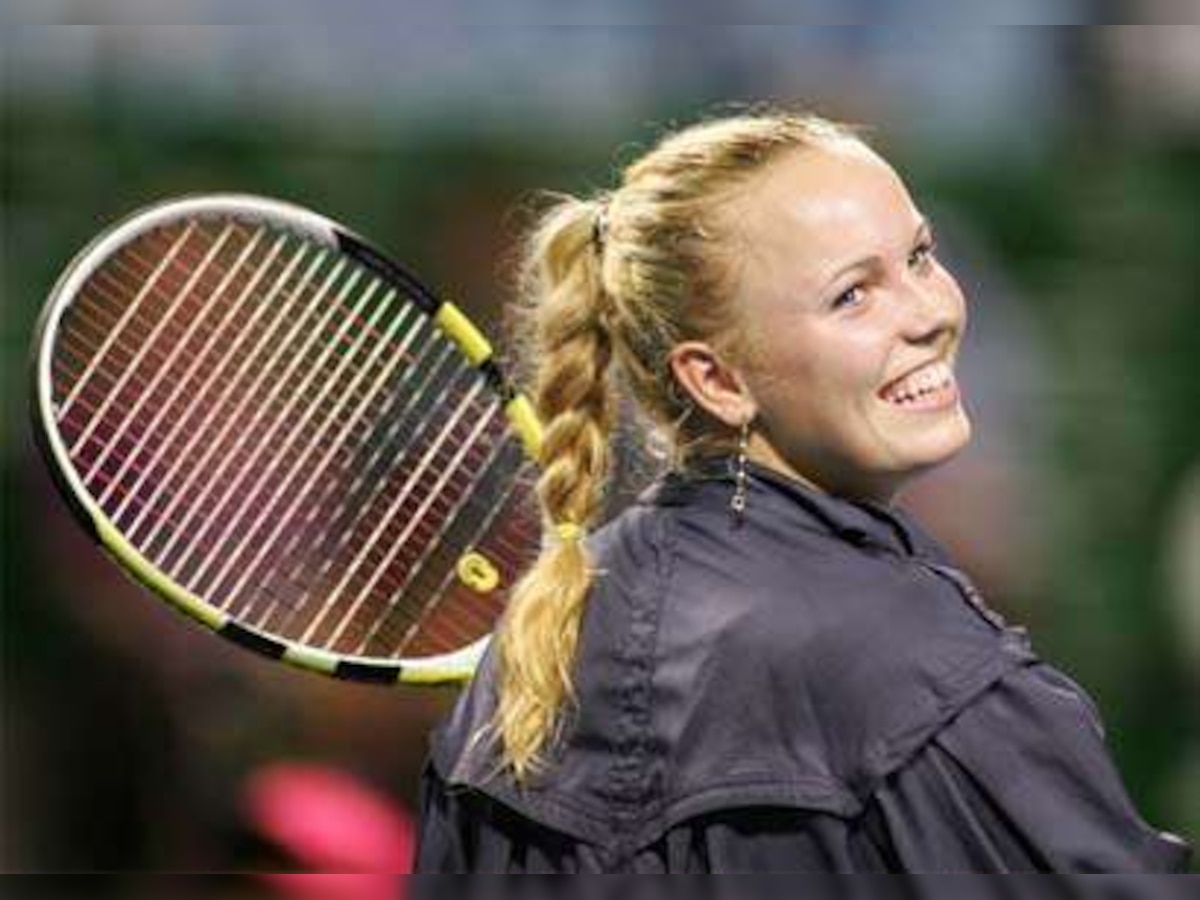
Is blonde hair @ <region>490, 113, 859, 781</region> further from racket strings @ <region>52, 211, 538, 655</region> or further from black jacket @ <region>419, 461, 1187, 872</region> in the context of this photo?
racket strings @ <region>52, 211, 538, 655</region>

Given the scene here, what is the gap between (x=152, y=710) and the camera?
16.1 ft

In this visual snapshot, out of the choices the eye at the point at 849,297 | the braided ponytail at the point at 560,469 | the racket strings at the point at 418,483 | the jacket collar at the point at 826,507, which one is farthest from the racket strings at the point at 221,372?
the eye at the point at 849,297

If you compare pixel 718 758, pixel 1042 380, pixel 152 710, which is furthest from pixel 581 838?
pixel 1042 380

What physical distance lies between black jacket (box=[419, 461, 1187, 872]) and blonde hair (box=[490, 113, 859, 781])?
4cm

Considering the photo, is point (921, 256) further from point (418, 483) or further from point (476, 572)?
point (418, 483)

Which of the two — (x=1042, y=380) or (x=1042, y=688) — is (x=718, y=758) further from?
(x=1042, y=380)

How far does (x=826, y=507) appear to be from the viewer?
2.46m

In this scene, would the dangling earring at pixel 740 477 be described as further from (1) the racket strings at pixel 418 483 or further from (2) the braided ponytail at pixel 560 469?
(1) the racket strings at pixel 418 483

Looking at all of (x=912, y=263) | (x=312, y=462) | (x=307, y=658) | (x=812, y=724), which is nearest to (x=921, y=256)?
(x=912, y=263)

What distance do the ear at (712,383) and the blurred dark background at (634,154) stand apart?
239 centimetres

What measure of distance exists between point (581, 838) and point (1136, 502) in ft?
9.70

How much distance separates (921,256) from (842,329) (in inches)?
4.4

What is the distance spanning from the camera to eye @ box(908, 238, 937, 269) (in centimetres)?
253

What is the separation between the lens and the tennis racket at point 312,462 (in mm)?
3082
